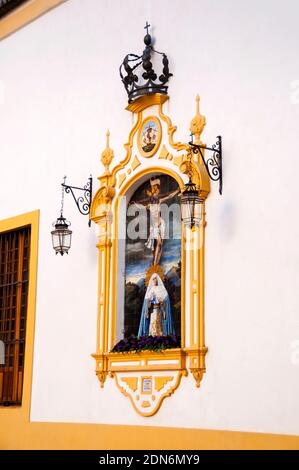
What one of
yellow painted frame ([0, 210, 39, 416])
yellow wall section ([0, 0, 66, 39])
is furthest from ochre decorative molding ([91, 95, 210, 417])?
yellow wall section ([0, 0, 66, 39])

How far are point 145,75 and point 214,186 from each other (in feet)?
7.00

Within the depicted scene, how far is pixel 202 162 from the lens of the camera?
10.2 meters

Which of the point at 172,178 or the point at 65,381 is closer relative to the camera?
the point at 172,178

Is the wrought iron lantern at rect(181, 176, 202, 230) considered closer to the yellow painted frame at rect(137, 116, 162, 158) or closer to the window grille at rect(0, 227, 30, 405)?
the yellow painted frame at rect(137, 116, 162, 158)

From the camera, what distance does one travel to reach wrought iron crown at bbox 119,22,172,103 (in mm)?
10989

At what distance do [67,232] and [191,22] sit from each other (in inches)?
139

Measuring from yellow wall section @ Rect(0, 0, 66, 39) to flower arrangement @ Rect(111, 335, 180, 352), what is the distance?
6.27 meters

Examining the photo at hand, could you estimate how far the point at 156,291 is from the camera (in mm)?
10711

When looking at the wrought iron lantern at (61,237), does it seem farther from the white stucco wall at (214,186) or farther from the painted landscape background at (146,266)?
the painted landscape background at (146,266)

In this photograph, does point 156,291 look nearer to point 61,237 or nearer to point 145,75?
point 61,237

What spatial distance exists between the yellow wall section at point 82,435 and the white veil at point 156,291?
68.8 inches

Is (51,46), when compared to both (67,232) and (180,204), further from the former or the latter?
(180,204)
